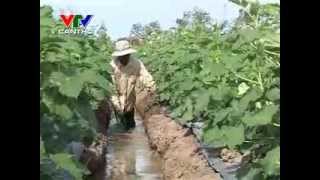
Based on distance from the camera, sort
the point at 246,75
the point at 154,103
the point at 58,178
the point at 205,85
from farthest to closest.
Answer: the point at 154,103
the point at 205,85
the point at 246,75
the point at 58,178

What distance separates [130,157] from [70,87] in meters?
4.31

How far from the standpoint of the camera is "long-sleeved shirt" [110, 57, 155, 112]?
778 cm

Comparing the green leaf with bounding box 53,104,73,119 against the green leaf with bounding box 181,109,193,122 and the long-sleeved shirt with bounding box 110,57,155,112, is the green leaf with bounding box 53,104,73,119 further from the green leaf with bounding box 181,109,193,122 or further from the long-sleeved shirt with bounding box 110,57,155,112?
the long-sleeved shirt with bounding box 110,57,155,112

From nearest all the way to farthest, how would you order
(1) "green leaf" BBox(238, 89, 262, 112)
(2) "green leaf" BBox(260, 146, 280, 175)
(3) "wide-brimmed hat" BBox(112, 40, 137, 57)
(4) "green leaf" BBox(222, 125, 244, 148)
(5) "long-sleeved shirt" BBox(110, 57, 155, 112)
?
(2) "green leaf" BBox(260, 146, 280, 175) → (1) "green leaf" BBox(238, 89, 262, 112) → (4) "green leaf" BBox(222, 125, 244, 148) → (3) "wide-brimmed hat" BBox(112, 40, 137, 57) → (5) "long-sleeved shirt" BBox(110, 57, 155, 112)

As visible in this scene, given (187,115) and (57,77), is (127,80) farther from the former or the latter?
(57,77)

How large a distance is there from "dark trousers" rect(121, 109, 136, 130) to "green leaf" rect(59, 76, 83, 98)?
545 centimetres

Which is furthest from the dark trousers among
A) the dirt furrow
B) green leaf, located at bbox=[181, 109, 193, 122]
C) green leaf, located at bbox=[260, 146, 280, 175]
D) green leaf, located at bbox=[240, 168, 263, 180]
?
green leaf, located at bbox=[260, 146, 280, 175]

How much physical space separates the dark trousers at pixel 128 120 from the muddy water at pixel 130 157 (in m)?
0.11

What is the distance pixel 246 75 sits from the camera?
350cm

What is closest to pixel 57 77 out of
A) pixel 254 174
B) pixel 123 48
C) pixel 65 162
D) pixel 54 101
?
pixel 54 101

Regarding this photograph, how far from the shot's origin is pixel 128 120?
8.48m
